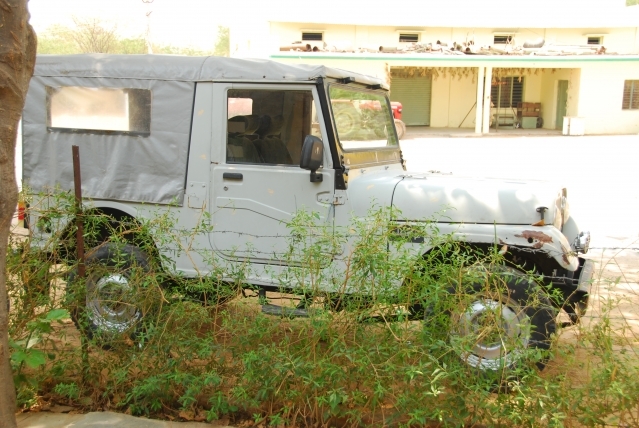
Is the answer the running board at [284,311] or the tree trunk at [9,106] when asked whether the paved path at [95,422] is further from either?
the running board at [284,311]

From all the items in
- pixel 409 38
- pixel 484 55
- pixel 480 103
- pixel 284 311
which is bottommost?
pixel 284 311

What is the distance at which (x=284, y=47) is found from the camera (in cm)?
2691

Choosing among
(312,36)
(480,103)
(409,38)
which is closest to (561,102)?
(480,103)

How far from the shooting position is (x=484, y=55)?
1088 inches

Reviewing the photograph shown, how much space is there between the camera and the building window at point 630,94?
2908 centimetres

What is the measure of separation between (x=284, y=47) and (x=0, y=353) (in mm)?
24493

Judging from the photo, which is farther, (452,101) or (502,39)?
(452,101)

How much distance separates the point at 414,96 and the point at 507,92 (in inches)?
176

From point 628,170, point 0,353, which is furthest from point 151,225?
point 628,170

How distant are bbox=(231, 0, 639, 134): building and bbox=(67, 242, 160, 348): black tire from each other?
22.2 m

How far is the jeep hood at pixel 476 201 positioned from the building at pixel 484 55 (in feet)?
71.8

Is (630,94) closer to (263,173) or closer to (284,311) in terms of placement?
(263,173)

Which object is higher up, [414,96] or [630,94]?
[630,94]

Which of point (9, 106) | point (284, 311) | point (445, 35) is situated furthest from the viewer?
point (445, 35)
